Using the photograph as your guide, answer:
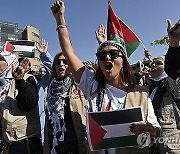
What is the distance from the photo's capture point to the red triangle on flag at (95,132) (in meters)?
2.07

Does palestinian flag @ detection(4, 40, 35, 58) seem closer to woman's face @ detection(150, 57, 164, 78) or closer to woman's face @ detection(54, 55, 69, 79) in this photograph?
woman's face @ detection(54, 55, 69, 79)

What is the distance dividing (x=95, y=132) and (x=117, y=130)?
0.16 m

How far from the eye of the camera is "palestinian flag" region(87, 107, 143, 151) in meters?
2.03

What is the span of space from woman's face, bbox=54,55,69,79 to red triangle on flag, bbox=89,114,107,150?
4.52 ft

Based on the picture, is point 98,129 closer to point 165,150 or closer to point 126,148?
point 126,148

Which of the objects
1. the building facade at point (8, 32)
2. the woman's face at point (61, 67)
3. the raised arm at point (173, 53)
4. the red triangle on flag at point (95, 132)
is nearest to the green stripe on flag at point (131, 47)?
the woman's face at point (61, 67)

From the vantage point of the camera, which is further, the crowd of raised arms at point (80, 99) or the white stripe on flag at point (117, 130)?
the crowd of raised arms at point (80, 99)

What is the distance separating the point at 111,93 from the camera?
2.32 m

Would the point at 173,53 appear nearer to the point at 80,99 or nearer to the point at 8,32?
the point at 80,99

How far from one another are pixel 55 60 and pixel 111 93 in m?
1.30

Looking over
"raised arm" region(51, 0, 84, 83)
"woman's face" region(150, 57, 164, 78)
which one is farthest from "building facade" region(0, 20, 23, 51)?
"raised arm" region(51, 0, 84, 83)

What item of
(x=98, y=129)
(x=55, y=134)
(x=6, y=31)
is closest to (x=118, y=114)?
(x=98, y=129)

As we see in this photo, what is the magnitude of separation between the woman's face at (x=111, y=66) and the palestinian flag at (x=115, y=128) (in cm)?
38

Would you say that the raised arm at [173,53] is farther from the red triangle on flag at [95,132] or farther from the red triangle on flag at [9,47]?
the red triangle on flag at [9,47]
